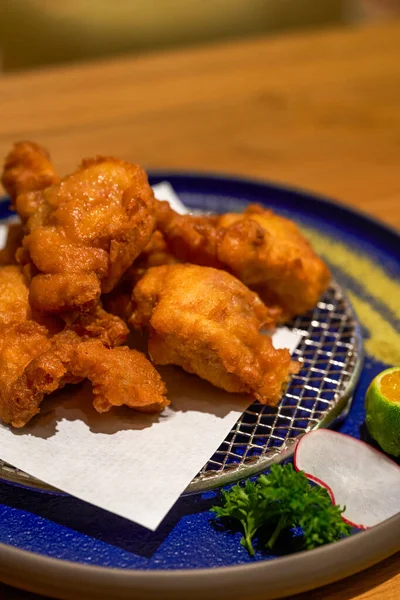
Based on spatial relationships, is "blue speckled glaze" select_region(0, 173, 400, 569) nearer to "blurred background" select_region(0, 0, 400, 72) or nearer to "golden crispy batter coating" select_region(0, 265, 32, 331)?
"golden crispy batter coating" select_region(0, 265, 32, 331)

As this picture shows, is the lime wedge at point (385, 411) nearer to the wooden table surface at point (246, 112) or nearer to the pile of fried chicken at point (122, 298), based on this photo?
the pile of fried chicken at point (122, 298)

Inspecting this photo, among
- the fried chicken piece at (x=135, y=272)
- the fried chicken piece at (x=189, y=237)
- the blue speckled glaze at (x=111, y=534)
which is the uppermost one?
the fried chicken piece at (x=189, y=237)

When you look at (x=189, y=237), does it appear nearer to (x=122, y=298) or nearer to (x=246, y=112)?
(x=122, y=298)

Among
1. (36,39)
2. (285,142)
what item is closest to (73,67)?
(36,39)

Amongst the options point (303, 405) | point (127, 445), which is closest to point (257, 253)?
point (303, 405)

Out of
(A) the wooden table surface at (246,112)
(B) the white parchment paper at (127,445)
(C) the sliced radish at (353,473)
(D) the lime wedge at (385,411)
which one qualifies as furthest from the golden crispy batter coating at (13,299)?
(A) the wooden table surface at (246,112)

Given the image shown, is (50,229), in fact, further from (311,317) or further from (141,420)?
(311,317)
